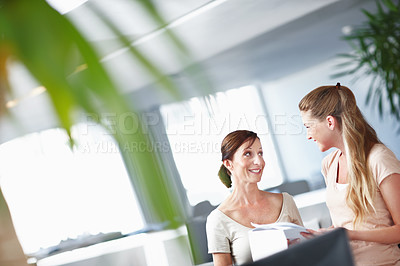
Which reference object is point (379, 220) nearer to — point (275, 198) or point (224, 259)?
point (275, 198)

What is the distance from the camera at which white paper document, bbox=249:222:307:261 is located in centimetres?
303

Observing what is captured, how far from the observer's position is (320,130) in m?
3.72

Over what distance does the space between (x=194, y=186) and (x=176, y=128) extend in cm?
50

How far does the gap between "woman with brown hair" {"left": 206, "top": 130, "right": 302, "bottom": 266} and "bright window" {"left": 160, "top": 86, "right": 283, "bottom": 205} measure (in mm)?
66

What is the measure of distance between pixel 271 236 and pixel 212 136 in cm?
109

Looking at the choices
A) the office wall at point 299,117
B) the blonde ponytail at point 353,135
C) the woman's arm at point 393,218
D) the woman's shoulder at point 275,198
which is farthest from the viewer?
the woman's shoulder at point 275,198

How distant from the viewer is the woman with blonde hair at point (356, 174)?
3352 mm

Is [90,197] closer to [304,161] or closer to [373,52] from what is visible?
[304,161]

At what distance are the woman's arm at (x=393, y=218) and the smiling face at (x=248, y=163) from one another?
84 centimetres

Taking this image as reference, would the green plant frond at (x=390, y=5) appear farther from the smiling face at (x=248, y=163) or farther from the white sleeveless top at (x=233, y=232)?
the white sleeveless top at (x=233, y=232)

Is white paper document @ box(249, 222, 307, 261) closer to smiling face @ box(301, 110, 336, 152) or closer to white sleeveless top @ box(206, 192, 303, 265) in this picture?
white sleeveless top @ box(206, 192, 303, 265)

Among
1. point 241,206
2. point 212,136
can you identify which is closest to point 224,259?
point 241,206
